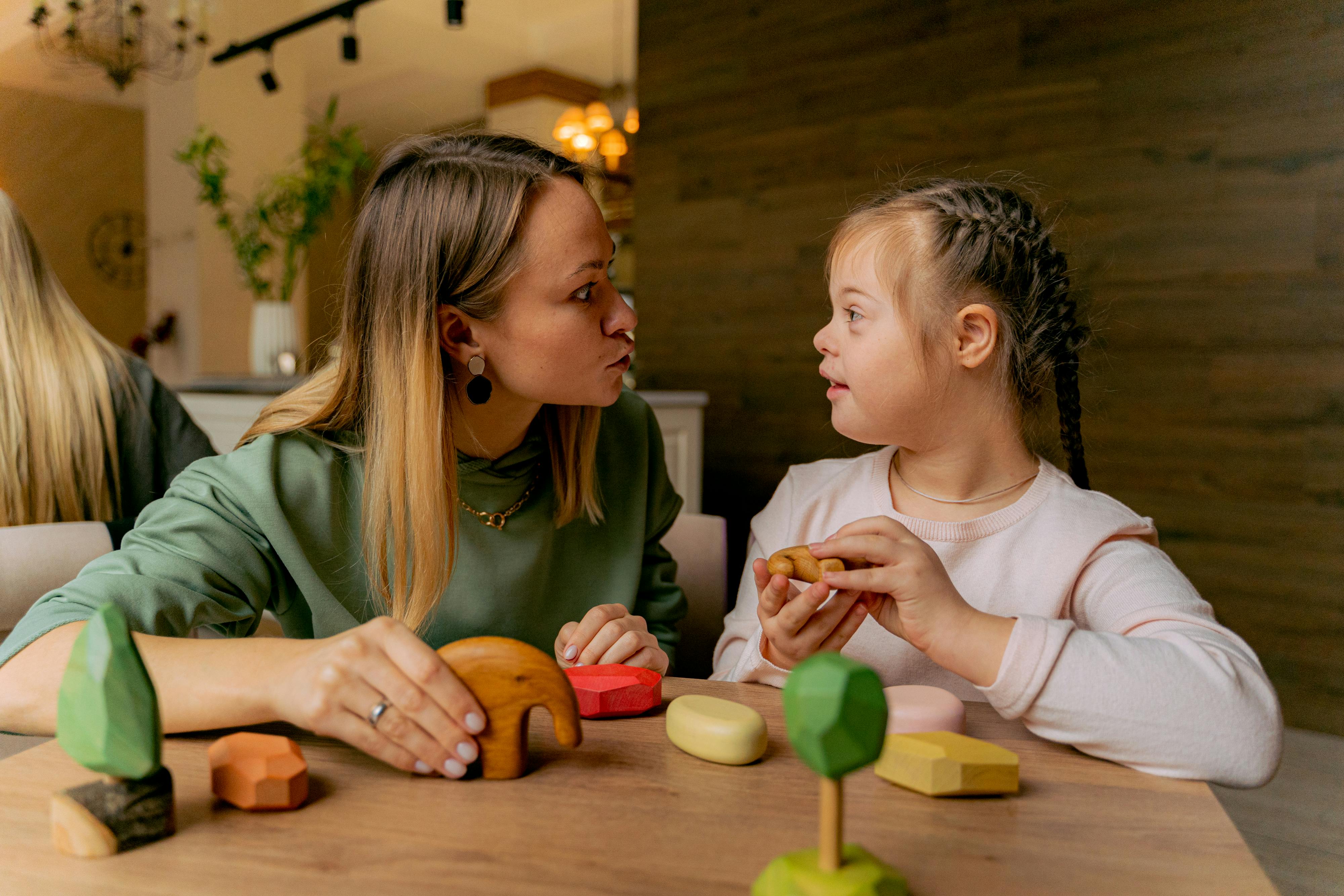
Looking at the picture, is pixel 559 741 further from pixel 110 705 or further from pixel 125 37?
pixel 125 37

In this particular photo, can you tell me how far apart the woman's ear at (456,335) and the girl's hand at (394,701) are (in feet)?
1.82

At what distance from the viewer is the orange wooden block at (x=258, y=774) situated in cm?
60

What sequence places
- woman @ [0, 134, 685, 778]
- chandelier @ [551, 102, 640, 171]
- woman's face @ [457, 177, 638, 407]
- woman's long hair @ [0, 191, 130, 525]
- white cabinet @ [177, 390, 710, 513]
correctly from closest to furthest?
woman @ [0, 134, 685, 778] → woman's face @ [457, 177, 638, 407] → woman's long hair @ [0, 191, 130, 525] → white cabinet @ [177, 390, 710, 513] → chandelier @ [551, 102, 640, 171]

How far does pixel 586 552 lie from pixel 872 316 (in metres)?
0.53

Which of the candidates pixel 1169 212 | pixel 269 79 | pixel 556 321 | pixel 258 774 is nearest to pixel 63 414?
pixel 556 321

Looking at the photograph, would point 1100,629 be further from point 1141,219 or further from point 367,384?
point 1141,219

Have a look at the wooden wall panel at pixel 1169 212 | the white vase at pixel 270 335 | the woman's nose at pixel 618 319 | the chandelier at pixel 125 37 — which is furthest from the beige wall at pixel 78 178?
the woman's nose at pixel 618 319

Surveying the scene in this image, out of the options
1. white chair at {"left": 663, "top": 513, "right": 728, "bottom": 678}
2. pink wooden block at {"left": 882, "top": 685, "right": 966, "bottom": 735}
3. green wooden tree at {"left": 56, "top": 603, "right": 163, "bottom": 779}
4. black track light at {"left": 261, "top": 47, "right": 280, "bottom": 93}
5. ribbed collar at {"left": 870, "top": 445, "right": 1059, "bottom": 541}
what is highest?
black track light at {"left": 261, "top": 47, "right": 280, "bottom": 93}

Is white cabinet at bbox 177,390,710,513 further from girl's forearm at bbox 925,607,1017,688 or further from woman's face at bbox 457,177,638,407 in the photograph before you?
girl's forearm at bbox 925,607,1017,688

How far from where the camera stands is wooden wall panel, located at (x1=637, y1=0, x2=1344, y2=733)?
2.59 m

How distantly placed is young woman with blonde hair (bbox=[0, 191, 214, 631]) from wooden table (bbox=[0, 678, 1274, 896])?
46.4 inches

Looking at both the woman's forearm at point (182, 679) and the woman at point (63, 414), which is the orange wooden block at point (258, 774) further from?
the woman at point (63, 414)

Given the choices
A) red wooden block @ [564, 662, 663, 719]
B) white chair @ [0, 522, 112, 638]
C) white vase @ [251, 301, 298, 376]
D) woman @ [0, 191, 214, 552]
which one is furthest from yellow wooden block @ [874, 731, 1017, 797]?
Answer: white vase @ [251, 301, 298, 376]

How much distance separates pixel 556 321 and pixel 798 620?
0.49 meters
